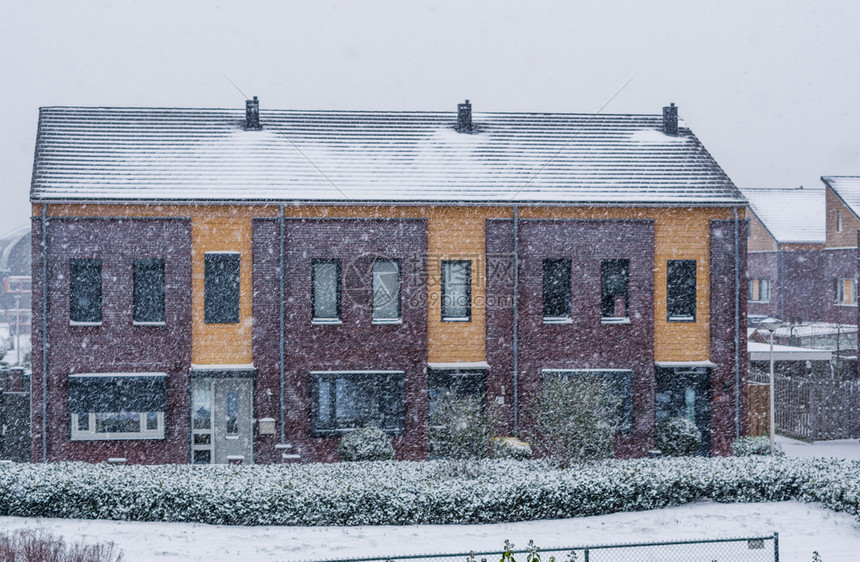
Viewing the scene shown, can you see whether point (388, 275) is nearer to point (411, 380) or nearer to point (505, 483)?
point (411, 380)

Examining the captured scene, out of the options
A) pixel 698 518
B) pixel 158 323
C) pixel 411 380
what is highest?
pixel 158 323

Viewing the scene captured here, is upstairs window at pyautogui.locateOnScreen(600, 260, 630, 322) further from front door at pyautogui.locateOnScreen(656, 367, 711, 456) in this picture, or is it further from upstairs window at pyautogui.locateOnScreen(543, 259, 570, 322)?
front door at pyautogui.locateOnScreen(656, 367, 711, 456)

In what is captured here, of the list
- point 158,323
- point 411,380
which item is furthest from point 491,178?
point 158,323

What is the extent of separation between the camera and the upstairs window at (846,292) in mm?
39609

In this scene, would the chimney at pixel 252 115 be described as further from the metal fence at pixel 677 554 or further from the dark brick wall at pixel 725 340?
the metal fence at pixel 677 554

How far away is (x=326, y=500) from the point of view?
13.9 metres

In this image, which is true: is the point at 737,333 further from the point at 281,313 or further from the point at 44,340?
the point at 44,340

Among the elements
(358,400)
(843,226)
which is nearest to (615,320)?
Answer: (358,400)

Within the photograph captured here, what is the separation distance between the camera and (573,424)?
17.0m

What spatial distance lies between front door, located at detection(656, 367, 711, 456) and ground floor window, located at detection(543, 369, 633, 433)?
0.90m

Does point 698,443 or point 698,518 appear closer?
point 698,518

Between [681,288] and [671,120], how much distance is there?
543cm

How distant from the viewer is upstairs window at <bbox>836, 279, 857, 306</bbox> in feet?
130

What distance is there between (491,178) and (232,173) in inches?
264
